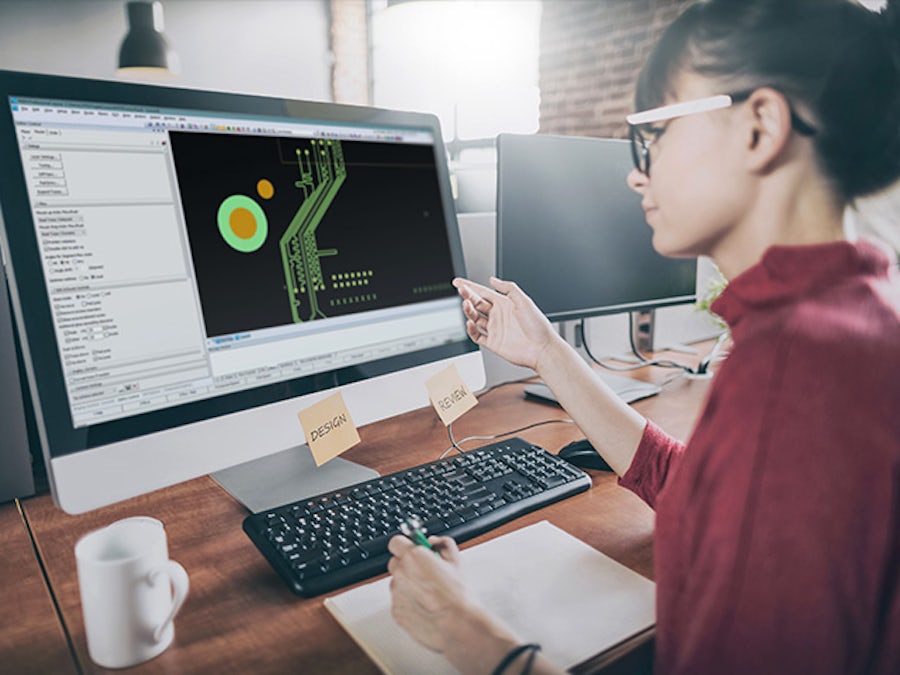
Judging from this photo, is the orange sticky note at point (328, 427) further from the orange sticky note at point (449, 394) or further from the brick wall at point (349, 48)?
the brick wall at point (349, 48)

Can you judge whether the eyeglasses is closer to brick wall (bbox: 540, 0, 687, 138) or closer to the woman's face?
the woman's face

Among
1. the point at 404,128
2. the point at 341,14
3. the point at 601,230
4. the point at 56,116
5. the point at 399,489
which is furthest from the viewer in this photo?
the point at 341,14

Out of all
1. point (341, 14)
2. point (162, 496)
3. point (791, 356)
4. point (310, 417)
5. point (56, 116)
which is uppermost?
point (341, 14)

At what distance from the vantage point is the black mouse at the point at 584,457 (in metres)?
0.85

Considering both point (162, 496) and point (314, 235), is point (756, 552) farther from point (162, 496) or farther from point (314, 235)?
point (162, 496)

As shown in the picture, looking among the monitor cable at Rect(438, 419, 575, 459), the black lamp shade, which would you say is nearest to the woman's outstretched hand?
the monitor cable at Rect(438, 419, 575, 459)

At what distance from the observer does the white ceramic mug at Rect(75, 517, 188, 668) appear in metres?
0.47

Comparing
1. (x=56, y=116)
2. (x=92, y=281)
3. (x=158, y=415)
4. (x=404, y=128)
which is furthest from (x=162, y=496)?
(x=404, y=128)

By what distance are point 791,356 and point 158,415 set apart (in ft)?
1.79

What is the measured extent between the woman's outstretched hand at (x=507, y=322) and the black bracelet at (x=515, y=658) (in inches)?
17.2

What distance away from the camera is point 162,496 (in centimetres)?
80

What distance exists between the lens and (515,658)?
43 cm

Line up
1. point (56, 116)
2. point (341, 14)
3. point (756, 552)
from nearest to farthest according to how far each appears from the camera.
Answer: point (756, 552), point (56, 116), point (341, 14)

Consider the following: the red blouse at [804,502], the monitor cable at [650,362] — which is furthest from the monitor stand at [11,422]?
the monitor cable at [650,362]
